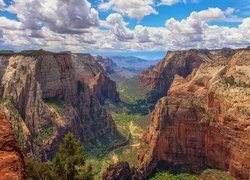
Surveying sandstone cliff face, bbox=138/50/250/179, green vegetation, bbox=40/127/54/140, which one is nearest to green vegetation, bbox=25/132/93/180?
sandstone cliff face, bbox=138/50/250/179

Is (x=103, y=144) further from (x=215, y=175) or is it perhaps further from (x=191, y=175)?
(x=215, y=175)

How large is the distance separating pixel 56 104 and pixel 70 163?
101 metres

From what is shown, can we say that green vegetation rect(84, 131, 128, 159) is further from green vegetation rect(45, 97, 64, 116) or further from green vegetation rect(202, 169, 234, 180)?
green vegetation rect(202, 169, 234, 180)

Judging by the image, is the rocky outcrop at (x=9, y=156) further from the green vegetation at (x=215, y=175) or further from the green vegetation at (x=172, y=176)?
the green vegetation at (x=172, y=176)

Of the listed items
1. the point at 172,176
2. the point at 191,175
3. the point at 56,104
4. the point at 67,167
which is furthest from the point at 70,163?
the point at 56,104

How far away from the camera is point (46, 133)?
5797 inches

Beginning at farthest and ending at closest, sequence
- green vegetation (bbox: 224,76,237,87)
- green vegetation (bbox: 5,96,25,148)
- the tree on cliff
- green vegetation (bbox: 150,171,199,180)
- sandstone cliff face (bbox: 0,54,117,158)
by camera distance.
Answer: sandstone cliff face (bbox: 0,54,117,158) < green vegetation (bbox: 5,96,25,148) < green vegetation (bbox: 224,76,237,87) < green vegetation (bbox: 150,171,199,180) < the tree on cliff

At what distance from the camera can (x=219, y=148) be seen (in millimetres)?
113000

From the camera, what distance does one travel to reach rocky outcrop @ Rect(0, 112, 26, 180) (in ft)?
92.5

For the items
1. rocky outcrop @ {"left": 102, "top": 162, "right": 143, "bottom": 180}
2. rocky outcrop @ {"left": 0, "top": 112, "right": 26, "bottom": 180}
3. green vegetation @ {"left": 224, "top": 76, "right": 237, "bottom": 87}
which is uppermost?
rocky outcrop @ {"left": 0, "top": 112, "right": 26, "bottom": 180}

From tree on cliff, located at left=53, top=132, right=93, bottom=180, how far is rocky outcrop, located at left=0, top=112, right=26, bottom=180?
32547 millimetres

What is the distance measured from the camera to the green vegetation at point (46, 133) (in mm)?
145375

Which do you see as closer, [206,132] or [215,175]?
[215,175]

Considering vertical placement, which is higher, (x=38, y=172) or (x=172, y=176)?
(x=38, y=172)
